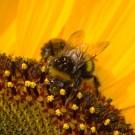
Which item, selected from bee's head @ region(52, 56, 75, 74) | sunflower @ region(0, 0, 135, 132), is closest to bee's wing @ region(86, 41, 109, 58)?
bee's head @ region(52, 56, 75, 74)

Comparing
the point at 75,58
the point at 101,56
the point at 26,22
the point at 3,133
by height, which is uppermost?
the point at 26,22

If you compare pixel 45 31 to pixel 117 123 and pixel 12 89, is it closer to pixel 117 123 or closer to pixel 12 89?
pixel 12 89

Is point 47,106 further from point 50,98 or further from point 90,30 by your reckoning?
point 90,30

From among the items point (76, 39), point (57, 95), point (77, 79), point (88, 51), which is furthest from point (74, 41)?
point (57, 95)

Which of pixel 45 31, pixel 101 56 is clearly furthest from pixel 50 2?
pixel 101 56

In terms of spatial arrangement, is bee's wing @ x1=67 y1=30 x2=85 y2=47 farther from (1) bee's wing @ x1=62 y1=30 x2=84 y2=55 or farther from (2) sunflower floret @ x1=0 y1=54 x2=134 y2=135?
(2) sunflower floret @ x1=0 y1=54 x2=134 y2=135

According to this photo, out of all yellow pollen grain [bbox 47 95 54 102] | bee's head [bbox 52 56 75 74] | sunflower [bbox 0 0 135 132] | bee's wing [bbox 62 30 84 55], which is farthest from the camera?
sunflower [bbox 0 0 135 132]
